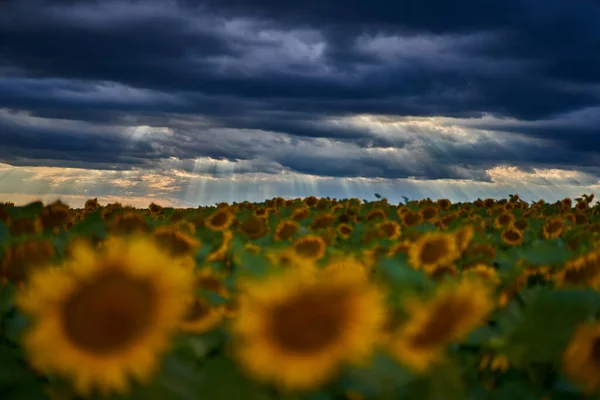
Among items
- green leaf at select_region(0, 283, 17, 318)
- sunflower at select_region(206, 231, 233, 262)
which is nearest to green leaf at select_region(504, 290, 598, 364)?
green leaf at select_region(0, 283, 17, 318)

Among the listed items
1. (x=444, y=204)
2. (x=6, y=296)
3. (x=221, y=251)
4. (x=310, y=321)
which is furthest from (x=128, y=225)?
(x=444, y=204)

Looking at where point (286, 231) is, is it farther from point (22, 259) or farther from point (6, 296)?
point (6, 296)

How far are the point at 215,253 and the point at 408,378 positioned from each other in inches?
165

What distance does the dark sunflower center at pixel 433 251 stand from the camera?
475 cm

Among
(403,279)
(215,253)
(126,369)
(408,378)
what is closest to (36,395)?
(126,369)

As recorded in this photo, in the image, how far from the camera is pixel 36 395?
73.9 inches

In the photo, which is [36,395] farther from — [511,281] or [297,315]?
[511,281]

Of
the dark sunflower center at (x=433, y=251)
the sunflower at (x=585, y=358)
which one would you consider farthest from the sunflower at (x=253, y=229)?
the sunflower at (x=585, y=358)

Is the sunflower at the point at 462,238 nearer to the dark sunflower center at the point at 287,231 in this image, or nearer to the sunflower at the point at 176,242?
the dark sunflower center at the point at 287,231

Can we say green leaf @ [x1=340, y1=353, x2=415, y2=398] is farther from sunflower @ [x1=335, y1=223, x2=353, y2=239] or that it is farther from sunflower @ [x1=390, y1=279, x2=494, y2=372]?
sunflower @ [x1=335, y1=223, x2=353, y2=239]

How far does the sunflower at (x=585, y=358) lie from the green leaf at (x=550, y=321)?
0.15ft

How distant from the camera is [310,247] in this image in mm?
5496

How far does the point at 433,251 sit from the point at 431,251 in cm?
1

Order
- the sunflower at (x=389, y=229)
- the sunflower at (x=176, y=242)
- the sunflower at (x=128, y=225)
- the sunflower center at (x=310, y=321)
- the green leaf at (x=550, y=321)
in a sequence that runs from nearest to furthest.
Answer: the sunflower center at (x=310, y=321)
the green leaf at (x=550, y=321)
the sunflower at (x=176, y=242)
the sunflower at (x=128, y=225)
the sunflower at (x=389, y=229)
